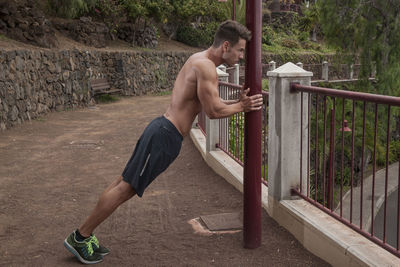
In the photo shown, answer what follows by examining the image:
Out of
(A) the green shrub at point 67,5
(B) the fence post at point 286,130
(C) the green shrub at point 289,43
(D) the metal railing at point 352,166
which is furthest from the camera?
(C) the green shrub at point 289,43

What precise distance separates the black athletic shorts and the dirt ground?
27.5 inches

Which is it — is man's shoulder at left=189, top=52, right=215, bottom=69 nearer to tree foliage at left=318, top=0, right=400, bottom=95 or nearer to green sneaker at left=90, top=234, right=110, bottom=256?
green sneaker at left=90, top=234, right=110, bottom=256

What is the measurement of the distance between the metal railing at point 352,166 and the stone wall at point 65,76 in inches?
294

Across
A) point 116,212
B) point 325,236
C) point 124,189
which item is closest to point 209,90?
point 124,189

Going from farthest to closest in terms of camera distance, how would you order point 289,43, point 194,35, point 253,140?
1. point 289,43
2. point 194,35
3. point 253,140

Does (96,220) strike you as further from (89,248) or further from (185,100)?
(185,100)

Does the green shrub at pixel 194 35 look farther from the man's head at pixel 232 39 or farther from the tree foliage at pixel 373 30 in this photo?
the man's head at pixel 232 39

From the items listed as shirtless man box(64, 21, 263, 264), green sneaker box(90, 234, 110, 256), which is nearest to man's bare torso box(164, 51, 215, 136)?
shirtless man box(64, 21, 263, 264)

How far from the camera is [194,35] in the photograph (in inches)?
1168

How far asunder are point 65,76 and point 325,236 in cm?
1374

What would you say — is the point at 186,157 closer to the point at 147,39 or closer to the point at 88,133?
the point at 88,133

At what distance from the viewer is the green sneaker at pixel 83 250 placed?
3.83m

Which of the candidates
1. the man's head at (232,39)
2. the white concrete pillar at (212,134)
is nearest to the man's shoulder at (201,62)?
the man's head at (232,39)

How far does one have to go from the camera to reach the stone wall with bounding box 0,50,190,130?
491 inches
